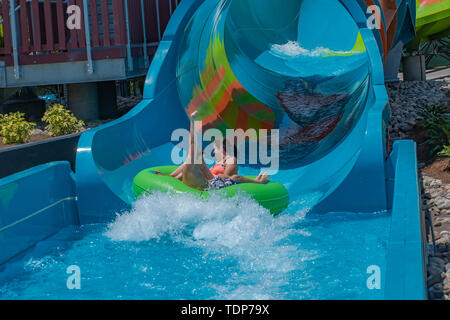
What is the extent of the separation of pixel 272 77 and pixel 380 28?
92.9 inches

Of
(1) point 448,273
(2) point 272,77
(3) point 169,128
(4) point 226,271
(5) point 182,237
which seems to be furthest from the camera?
(2) point 272,77

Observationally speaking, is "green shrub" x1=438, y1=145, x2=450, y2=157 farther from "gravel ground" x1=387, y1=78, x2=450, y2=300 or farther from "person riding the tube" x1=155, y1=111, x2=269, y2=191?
"person riding the tube" x1=155, y1=111, x2=269, y2=191

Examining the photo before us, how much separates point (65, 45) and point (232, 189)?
422 centimetres

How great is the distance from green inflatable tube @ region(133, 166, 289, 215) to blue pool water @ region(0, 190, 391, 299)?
0.08 m

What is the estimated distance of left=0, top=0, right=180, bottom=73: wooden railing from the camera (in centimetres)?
768

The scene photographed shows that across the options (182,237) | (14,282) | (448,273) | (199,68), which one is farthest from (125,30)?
(448,273)

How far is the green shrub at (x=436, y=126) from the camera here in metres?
6.86

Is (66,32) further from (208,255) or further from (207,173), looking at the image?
(208,255)

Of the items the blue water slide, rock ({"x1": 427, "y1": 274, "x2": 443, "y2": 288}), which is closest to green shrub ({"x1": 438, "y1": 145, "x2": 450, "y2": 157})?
the blue water slide

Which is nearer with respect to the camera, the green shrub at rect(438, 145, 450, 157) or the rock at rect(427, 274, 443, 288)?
the rock at rect(427, 274, 443, 288)

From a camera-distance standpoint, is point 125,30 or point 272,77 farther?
point 272,77

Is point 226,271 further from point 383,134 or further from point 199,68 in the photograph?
point 199,68

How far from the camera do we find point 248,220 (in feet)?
15.1

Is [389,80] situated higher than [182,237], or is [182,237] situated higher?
[389,80]
